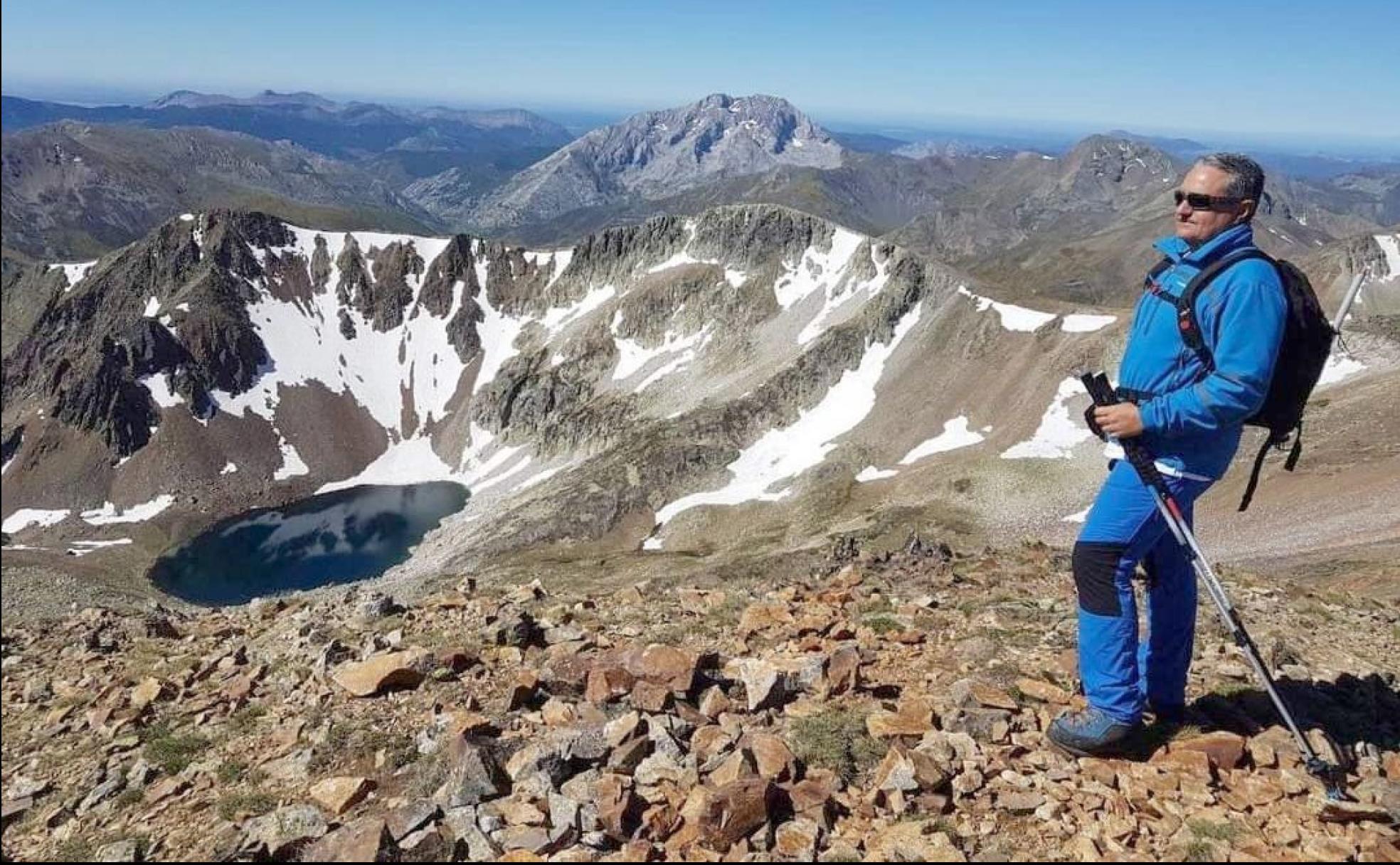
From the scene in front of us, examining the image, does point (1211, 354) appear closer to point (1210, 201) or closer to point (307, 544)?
point (1210, 201)

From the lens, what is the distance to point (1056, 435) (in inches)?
3199

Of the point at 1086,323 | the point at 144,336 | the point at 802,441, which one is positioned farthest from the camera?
the point at 144,336

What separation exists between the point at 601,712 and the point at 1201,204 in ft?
29.1

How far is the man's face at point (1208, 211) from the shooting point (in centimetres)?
842

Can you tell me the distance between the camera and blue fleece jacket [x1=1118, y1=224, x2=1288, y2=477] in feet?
25.8

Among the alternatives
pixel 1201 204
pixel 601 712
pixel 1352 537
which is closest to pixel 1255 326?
pixel 1201 204

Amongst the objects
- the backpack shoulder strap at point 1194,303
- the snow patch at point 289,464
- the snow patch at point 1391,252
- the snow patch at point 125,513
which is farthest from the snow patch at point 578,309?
the backpack shoulder strap at point 1194,303

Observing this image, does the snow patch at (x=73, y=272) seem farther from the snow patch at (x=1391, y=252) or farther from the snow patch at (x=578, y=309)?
the snow patch at (x=1391, y=252)

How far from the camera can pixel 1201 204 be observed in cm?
850

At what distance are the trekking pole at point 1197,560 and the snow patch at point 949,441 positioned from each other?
8149cm

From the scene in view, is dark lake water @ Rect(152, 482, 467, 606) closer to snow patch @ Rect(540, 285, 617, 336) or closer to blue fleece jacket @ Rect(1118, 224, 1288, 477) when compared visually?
snow patch @ Rect(540, 285, 617, 336)

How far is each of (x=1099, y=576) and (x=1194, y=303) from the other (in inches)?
123

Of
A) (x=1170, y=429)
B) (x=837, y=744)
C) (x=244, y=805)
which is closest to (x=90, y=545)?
(x=244, y=805)

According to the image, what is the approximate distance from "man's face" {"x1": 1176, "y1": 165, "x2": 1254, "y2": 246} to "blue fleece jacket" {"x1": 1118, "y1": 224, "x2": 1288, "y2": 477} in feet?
0.37
